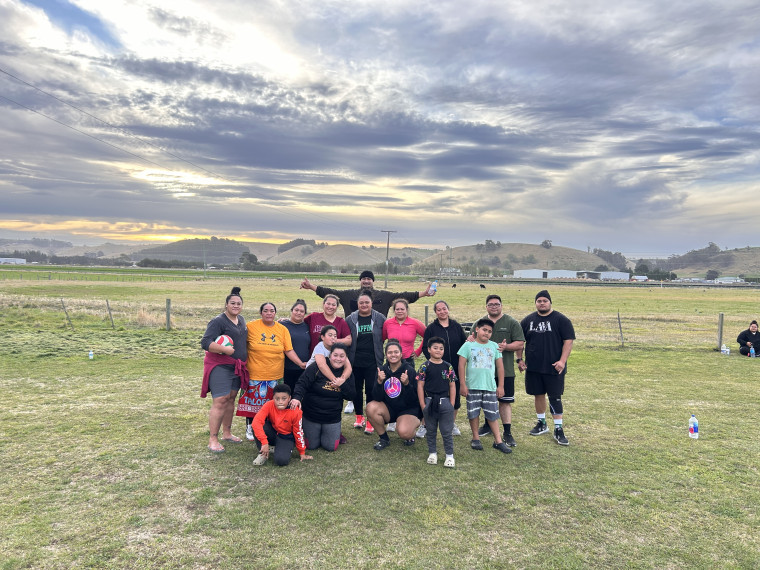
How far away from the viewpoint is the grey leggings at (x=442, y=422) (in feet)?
20.2

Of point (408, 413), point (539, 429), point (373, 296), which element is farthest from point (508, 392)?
point (373, 296)

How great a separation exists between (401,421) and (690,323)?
24947 mm

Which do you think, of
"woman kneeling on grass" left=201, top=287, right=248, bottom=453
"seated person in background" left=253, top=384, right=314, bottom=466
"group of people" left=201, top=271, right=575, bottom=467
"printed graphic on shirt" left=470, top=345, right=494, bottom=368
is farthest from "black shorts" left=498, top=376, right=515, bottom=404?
"woman kneeling on grass" left=201, top=287, right=248, bottom=453

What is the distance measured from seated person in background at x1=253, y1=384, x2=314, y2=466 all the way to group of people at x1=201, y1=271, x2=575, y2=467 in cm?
1

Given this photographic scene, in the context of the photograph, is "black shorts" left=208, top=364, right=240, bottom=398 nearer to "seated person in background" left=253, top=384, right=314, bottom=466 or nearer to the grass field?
"seated person in background" left=253, top=384, right=314, bottom=466

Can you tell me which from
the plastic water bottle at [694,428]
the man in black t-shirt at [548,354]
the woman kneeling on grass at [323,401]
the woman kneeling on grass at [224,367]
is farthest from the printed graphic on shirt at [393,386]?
the plastic water bottle at [694,428]

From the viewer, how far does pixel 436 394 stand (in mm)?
6277

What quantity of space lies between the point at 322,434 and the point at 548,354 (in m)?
3.58

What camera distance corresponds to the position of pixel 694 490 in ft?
17.4

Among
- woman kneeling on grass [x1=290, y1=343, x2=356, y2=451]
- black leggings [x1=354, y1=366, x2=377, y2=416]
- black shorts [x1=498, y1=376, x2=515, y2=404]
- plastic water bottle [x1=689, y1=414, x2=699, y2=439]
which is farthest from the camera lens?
black leggings [x1=354, y1=366, x2=377, y2=416]

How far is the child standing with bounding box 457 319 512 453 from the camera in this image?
257 inches

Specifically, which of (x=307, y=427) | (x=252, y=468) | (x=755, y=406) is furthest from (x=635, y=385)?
(x=252, y=468)

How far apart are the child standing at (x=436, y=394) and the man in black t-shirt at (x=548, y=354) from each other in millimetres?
1272

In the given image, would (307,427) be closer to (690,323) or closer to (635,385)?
(635,385)
